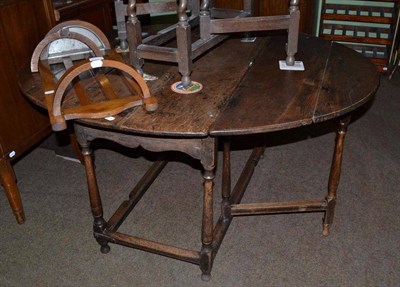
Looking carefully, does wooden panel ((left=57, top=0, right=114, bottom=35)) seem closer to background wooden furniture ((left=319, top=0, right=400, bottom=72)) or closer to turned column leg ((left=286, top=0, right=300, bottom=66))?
turned column leg ((left=286, top=0, right=300, bottom=66))

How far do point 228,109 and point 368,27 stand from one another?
270 cm

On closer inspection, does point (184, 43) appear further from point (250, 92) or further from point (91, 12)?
point (91, 12)

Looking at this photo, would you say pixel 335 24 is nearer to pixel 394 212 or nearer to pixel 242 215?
pixel 394 212

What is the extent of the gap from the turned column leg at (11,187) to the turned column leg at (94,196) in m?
0.45

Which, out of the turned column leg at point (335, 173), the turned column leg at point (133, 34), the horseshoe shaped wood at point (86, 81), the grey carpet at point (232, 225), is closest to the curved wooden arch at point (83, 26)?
the horseshoe shaped wood at point (86, 81)

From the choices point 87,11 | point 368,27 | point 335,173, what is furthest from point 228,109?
point 368,27

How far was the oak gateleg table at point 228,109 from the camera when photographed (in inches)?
50.7

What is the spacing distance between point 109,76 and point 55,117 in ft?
1.22

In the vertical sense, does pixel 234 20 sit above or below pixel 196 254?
above

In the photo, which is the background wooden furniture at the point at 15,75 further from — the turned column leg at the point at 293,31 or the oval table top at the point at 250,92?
the turned column leg at the point at 293,31

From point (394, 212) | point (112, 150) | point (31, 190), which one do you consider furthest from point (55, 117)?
point (394, 212)

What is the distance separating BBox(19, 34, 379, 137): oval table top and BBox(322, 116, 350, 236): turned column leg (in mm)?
209

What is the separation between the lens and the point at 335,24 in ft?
11.7

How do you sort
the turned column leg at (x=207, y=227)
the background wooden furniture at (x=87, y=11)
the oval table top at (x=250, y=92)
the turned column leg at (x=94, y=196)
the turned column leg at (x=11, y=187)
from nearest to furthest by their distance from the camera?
the oval table top at (x=250, y=92)
the turned column leg at (x=207, y=227)
the turned column leg at (x=94, y=196)
the turned column leg at (x=11, y=187)
the background wooden furniture at (x=87, y=11)
